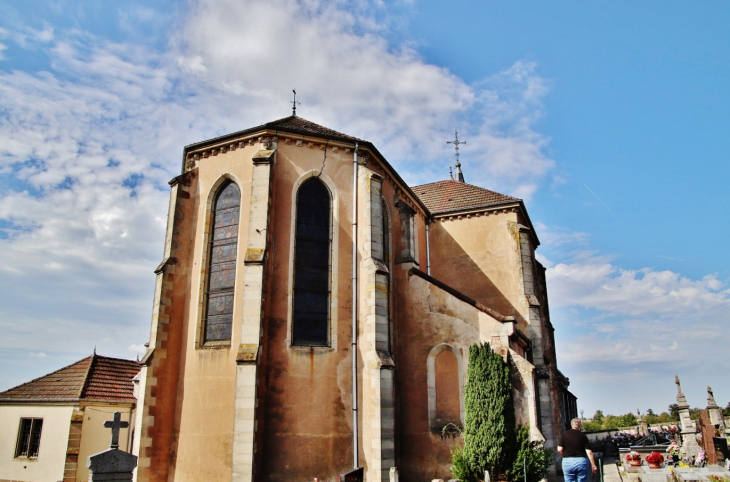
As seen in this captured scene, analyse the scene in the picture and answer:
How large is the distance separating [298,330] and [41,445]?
1353 centimetres

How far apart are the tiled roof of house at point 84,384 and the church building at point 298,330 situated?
9.49 meters

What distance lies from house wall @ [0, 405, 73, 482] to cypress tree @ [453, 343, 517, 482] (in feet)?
49.3

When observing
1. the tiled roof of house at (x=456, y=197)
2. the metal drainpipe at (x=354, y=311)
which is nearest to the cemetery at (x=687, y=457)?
the metal drainpipe at (x=354, y=311)

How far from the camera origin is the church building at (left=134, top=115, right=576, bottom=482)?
12.9 metres

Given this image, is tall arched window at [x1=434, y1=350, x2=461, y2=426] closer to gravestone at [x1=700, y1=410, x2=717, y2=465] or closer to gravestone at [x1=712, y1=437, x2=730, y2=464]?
gravestone at [x1=700, y1=410, x2=717, y2=465]

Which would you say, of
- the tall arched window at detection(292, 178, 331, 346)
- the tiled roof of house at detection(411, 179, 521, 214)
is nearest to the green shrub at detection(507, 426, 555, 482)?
the tall arched window at detection(292, 178, 331, 346)

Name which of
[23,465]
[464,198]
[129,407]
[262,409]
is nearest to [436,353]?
[262,409]

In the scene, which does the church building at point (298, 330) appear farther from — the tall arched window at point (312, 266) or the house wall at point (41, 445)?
the house wall at point (41, 445)

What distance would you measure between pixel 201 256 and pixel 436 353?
7194 millimetres

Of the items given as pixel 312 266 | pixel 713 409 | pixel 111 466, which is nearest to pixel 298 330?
pixel 312 266

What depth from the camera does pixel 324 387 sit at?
1355 cm

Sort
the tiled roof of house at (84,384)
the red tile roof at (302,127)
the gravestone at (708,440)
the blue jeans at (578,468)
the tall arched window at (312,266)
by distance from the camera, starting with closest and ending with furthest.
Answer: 1. the blue jeans at (578,468)
2. the tall arched window at (312,266)
3. the red tile roof at (302,127)
4. the gravestone at (708,440)
5. the tiled roof of house at (84,384)

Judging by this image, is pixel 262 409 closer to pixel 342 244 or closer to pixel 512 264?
pixel 342 244

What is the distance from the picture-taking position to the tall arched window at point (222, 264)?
1393cm
